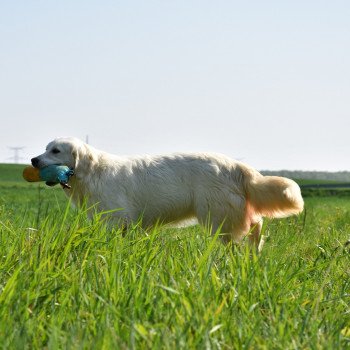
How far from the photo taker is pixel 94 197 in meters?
8.44

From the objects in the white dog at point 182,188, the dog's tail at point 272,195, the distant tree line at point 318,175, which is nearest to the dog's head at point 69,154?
the white dog at point 182,188

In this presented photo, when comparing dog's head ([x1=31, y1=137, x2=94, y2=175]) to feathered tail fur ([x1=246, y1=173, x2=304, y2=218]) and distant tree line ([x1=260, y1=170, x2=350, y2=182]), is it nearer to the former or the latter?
feathered tail fur ([x1=246, y1=173, x2=304, y2=218])

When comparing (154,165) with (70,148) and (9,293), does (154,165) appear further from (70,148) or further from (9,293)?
(9,293)

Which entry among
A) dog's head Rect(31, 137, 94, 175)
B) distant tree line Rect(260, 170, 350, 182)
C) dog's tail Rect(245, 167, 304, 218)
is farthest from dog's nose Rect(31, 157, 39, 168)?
distant tree line Rect(260, 170, 350, 182)

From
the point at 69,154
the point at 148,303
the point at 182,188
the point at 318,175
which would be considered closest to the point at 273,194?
the point at 182,188

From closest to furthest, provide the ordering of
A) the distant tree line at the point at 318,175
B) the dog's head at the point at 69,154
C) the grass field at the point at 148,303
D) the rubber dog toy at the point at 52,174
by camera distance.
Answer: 1. the grass field at the point at 148,303
2. the rubber dog toy at the point at 52,174
3. the dog's head at the point at 69,154
4. the distant tree line at the point at 318,175

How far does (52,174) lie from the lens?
27.3 feet

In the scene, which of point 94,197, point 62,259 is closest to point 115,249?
point 62,259

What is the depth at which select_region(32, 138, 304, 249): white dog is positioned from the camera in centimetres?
832

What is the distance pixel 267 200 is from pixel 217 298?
472 centimetres

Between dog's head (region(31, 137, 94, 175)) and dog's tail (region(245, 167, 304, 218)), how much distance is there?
6.13 ft

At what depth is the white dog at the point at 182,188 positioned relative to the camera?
27.3 ft

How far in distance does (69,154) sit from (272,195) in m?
2.37

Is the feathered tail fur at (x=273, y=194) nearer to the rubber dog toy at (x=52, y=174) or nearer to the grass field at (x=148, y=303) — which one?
the rubber dog toy at (x=52, y=174)
